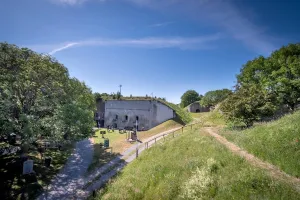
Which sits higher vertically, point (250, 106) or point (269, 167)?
point (250, 106)

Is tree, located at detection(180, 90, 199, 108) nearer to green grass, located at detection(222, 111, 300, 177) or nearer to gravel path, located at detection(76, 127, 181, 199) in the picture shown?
gravel path, located at detection(76, 127, 181, 199)

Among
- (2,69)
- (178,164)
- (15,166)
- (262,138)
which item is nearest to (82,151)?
(15,166)

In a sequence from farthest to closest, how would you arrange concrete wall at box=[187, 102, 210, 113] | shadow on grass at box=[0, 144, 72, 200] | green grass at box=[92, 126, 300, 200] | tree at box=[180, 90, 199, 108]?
tree at box=[180, 90, 199, 108] < concrete wall at box=[187, 102, 210, 113] < shadow on grass at box=[0, 144, 72, 200] < green grass at box=[92, 126, 300, 200]

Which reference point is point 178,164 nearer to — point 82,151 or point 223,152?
point 223,152

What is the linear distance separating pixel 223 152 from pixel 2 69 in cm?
1908

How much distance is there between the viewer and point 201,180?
937 centimetres

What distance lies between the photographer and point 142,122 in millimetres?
40875

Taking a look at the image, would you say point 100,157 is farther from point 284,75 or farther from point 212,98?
point 212,98

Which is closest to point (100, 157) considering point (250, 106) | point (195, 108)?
point (250, 106)

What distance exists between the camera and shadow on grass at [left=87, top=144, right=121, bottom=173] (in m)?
18.6

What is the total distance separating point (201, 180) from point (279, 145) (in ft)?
17.8

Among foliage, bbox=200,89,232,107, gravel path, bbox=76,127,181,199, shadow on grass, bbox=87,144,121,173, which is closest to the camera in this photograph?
gravel path, bbox=76,127,181,199

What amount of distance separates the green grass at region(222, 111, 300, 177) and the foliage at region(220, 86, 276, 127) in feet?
17.0

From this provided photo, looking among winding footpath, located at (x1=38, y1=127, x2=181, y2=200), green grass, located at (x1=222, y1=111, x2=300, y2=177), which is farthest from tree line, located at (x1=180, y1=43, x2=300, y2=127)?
winding footpath, located at (x1=38, y1=127, x2=181, y2=200)
